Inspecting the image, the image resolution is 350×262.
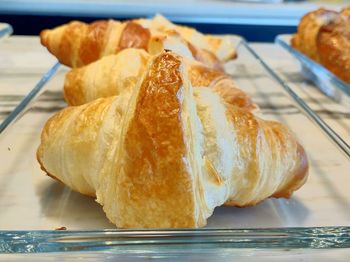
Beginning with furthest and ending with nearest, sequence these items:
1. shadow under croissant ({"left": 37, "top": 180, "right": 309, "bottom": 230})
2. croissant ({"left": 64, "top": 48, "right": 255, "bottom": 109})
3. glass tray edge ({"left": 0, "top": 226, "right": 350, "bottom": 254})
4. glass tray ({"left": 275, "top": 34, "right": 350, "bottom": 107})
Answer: glass tray ({"left": 275, "top": 34, "right": 350, "bottom": 107}), croissant ({"left": 64, "top": 48, "right": 255, "bottom": 109}), shadow under croissant ({"left": 37, "top": 180, "right": 309, "bottom": 230}), glass tray edge ({"left": 0, "top": 226, "right": 350, "bottom": 254})

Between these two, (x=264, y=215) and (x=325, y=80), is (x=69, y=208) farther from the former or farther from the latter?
(x=325, y=80)

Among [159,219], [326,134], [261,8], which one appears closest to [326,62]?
[326,134]

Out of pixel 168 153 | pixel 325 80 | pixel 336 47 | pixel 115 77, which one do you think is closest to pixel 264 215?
pixel 168 153

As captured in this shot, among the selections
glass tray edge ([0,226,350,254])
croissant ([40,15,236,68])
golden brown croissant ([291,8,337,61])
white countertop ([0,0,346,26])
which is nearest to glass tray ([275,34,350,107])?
golden brown croissant ([291,8,337,61])

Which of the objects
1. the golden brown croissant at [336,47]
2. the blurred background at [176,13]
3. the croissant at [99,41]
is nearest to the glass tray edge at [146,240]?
the croissant at [99,41]

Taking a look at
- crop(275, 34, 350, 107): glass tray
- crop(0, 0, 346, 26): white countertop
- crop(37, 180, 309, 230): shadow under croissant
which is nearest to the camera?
crop(37, 180, 309, 230): shadow under croissant

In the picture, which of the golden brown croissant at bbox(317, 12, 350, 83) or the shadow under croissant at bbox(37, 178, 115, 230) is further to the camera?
the golden brown croissant at bbox(317, 12, 350, 83)

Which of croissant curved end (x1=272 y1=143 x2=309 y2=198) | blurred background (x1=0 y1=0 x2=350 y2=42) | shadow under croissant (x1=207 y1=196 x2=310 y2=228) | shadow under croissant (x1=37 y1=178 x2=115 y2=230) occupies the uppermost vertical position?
croissant curved end (x1=272 y1=143 x2=309 y2=198)

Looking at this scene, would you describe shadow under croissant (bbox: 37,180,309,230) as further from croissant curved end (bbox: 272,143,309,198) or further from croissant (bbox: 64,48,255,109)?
croissant (bbox: 64,48,255,109)
